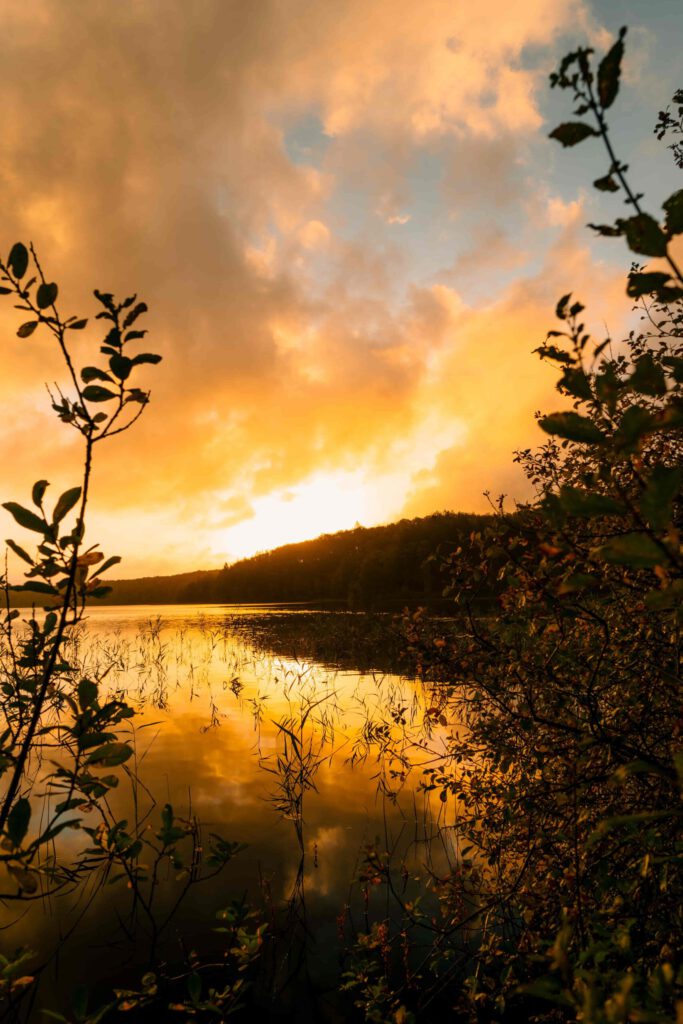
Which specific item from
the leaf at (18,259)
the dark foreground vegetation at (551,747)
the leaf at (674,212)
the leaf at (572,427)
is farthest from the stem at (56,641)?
the leaf at (674,212)

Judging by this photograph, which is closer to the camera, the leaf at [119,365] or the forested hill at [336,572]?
the leaf at [119,365]

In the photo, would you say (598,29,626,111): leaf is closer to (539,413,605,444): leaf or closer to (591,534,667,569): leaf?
(539,413,605,444): leaf

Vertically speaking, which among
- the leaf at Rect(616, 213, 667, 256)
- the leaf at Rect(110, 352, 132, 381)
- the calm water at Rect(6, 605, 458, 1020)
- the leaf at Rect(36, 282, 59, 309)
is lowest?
the calm water at Rect(6, 605, 458, 1020)

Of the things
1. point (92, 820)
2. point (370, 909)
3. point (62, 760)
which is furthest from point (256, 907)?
point (62, 760)

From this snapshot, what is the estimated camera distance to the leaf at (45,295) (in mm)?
1741

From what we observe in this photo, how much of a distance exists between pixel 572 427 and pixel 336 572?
8296 cm

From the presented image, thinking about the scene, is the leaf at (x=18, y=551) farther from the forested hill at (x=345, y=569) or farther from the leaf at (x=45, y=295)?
the forested hill at (x=345, y=569)

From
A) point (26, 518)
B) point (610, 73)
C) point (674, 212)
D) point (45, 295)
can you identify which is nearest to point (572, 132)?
point (610, 73)

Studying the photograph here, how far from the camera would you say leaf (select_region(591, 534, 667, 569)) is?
106cm

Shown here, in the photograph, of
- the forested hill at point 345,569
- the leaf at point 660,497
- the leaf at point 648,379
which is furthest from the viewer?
the forested hill at point 345,569

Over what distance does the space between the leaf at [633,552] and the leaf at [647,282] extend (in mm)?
526

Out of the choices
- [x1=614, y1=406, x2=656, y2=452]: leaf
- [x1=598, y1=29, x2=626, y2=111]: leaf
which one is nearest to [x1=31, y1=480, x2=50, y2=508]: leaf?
[x1=614, y1=406, x2=656, y2=452]: leaf

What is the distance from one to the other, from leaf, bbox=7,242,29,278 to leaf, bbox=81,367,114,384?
0.35 m

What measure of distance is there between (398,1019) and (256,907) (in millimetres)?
2560
